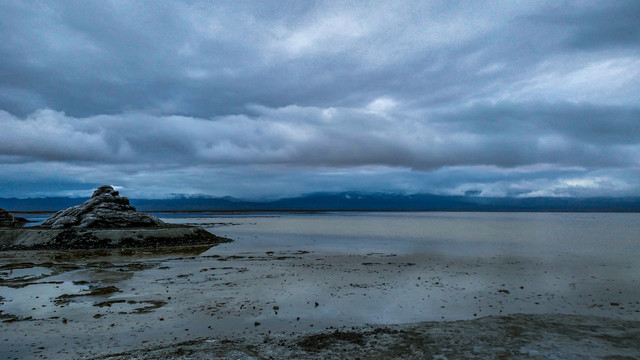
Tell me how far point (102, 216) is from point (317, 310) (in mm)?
52550

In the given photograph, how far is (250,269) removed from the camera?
3014cm

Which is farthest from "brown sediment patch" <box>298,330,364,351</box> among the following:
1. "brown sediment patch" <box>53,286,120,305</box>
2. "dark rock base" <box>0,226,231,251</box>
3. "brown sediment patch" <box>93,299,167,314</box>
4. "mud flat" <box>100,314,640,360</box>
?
"dark rock base" <box>0,226,231,251</box>

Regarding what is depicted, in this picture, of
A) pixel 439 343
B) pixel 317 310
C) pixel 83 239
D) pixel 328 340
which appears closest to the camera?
pixel 439 343

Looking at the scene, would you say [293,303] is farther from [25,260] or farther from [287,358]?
[25,260]

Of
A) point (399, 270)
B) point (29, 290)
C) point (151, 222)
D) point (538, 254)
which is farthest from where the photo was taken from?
point (151, 222)

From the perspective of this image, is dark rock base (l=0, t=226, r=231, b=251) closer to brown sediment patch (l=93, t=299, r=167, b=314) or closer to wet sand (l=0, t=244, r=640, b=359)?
wet sand (l=0, t=244, r=640, b=359)

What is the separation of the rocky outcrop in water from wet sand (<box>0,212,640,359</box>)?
2421 cm

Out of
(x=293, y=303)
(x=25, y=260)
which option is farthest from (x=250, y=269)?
(x=25, y=260)

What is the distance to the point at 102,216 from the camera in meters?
56.6

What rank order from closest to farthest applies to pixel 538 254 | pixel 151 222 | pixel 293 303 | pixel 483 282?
pixel 293 303, pixel 483 282, pixel 538 254, pixel 151 222

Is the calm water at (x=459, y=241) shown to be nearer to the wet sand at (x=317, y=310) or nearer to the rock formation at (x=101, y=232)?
the rock formation at (x=101, y=232)

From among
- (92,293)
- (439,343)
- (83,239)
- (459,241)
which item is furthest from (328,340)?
(459,241)

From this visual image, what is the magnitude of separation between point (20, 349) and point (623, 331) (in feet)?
76.4

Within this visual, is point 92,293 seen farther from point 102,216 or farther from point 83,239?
point 102,216
